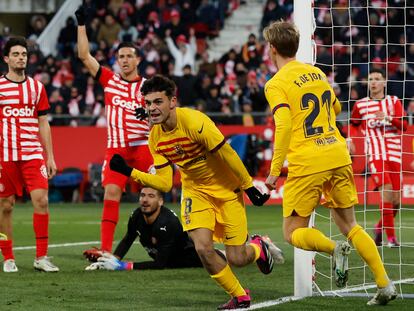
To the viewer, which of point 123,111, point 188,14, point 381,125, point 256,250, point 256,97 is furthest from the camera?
point 188,14

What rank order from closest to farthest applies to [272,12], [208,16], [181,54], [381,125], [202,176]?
[202,176] → [381,125] → [272,12] → [181,54] → [208,16]

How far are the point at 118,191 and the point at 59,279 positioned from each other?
5.64 ft

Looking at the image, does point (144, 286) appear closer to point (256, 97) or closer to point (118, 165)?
point (118, 165)

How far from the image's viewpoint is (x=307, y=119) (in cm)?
812

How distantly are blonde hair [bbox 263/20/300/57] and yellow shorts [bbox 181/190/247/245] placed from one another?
1.16 m

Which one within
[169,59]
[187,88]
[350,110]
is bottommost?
[350,110]

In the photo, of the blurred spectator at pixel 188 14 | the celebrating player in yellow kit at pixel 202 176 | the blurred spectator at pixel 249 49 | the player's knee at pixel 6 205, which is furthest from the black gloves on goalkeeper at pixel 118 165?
the blurred spectator at pixel 188 14

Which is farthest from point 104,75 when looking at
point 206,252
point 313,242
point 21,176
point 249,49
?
point 249,49

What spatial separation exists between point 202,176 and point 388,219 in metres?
5.38

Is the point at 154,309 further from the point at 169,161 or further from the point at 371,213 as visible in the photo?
the point at 371,213

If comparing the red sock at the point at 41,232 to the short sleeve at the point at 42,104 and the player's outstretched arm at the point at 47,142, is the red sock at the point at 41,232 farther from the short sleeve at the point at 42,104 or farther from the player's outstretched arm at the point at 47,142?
the short sleeve at the point at 42,104

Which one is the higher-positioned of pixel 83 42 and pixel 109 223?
pixel 83 42

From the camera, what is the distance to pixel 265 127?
21.8m

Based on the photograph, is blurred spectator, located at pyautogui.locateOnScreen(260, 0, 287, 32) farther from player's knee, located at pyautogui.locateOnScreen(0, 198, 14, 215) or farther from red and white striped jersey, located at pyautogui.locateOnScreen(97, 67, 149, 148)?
player's knee, located at pyautogui.locateOnScreen(0, 198, 14, 215)
